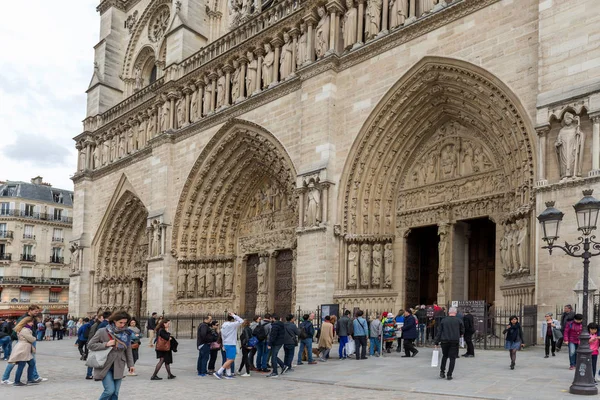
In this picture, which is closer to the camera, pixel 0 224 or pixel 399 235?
pixel 399 235

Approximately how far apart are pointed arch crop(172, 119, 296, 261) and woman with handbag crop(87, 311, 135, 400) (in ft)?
51.0

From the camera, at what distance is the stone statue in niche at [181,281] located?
75.2ft

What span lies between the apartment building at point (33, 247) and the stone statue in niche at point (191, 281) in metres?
25.1

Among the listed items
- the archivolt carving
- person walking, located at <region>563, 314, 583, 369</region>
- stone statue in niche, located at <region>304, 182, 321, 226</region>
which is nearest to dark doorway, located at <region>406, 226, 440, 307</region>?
the archivolt carving

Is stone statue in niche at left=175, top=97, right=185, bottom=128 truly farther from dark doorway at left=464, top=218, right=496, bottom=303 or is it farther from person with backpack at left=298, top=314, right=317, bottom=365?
person with backpack at left=298, top=314, right=317, bottom=365

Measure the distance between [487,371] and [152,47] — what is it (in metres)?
23.8

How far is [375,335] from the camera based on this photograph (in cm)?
1274

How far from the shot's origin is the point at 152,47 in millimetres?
28969

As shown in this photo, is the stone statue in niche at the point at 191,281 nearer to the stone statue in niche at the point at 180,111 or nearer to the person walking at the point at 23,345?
the stone statue in niche at the point at 180,111

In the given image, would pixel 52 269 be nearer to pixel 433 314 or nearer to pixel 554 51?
pixel 433 314

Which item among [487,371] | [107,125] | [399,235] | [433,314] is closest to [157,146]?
[107,125]

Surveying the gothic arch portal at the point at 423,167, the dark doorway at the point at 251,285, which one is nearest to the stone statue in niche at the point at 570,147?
the gothic arch portal at the point at 423,167

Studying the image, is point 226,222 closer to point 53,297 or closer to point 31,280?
point 31,280

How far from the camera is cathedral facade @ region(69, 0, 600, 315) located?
12.6 m
